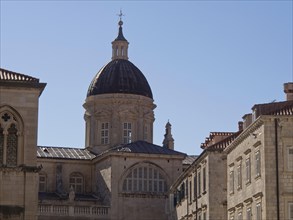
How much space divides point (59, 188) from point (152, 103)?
1266cm

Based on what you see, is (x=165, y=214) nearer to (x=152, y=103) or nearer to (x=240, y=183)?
(x=152, y=103)

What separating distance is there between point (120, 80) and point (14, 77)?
43449 millimetres

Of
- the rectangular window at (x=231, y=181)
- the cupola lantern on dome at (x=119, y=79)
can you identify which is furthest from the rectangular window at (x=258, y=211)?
the cupola lantern on dome at (x=119, y=79)

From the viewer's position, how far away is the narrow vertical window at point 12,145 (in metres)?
54.2

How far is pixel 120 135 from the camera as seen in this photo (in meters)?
97.2

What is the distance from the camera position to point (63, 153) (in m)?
99.3

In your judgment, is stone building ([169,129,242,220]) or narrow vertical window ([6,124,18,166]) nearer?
narrow vertical window ([6,124,18,166])

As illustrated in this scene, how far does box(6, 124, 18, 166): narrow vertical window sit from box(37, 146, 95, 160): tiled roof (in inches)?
1660

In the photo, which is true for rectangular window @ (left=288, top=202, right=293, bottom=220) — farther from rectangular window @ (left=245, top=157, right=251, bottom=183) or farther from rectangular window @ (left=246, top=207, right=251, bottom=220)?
rectangular window @ (left=245, top=157, right=251, bottom=183)

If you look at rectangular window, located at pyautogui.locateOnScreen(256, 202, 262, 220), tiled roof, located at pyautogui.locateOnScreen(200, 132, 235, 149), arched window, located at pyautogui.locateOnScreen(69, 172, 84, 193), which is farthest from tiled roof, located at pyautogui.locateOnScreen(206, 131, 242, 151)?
arched window, located at pyautogui.locateOnScreen(69, 172, 84, 193)

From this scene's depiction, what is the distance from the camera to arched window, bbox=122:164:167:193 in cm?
9025

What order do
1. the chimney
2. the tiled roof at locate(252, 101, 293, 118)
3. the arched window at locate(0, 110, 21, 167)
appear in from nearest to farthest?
the tiled roof at locate(252, 101, 293, 118)
the arched window at locate(0, 110, 21, 167)
the chimney

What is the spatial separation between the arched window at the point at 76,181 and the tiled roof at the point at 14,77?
136 ft

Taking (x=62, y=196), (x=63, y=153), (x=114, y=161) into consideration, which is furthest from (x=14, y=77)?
(x=63, y=153)
